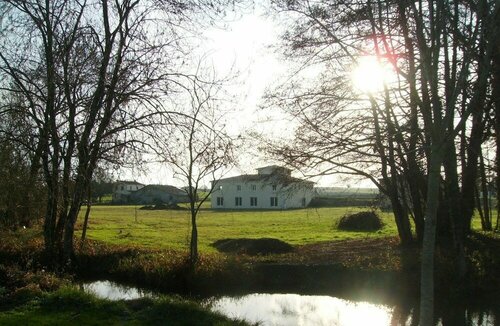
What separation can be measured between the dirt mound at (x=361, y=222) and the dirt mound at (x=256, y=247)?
13371mm

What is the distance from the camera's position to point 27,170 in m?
16.4

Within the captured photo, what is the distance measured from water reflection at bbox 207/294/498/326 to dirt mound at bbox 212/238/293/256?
539cm

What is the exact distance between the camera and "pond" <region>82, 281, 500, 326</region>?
13.1 metres

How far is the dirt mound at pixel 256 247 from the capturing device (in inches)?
842

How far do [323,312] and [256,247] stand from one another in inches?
300

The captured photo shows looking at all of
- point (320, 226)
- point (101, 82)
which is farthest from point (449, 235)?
point (320, 226)

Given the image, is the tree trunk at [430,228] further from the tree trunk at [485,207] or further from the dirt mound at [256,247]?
the tree trunk at [485,207]

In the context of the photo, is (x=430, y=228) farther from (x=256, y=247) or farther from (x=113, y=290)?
(x=256, y=247)

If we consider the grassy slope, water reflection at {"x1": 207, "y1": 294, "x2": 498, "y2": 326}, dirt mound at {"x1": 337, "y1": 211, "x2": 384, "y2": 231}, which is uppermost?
dirt mound at {"x1": 337, "y1": 211, "x2": 384, "y2": 231}

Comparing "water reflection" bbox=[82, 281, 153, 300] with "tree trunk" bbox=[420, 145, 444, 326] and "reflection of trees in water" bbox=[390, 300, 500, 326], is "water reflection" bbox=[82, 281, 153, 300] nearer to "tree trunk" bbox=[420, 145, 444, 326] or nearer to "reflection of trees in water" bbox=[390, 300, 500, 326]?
"reflection of trees in water" bbox=[390, 300, 500, 326]

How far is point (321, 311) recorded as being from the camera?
47.0 ft

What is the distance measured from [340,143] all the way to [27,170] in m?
10.2

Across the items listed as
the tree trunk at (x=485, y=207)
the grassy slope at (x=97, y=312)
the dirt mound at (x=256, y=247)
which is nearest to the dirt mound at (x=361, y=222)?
the tree trunk at (x=485, y=207)

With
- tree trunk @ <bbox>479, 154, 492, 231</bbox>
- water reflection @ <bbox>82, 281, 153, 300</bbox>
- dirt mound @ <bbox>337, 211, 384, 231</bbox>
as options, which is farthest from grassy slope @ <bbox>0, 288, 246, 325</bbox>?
dirt mound @ <bbox>337, 211, 384, 231</bbox>
